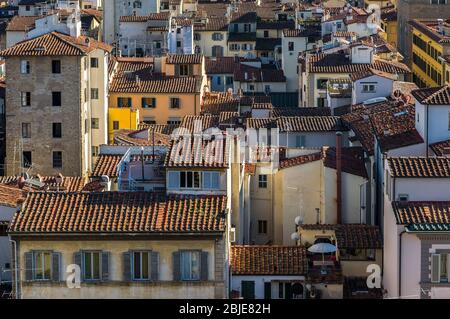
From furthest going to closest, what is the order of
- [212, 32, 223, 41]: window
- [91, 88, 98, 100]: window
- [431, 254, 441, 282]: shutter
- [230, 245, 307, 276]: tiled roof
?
[212, 32, 223, 41]: window < [91, 88, 98, 100]: window < [230, 245, 307, 276]: tiled roof < [431, 254, 441, 282]: shutter

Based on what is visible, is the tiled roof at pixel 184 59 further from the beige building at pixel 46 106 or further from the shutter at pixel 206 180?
the shutter at pixel 206 180

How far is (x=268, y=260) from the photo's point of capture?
29.3 meters

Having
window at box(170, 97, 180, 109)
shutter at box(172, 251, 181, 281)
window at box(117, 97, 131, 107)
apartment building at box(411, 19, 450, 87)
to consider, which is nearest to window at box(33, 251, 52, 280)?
shutter at box(172, 251, 181, 281)

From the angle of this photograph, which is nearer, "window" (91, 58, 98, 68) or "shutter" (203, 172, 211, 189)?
"shutter" (203, 172, 211, 189)

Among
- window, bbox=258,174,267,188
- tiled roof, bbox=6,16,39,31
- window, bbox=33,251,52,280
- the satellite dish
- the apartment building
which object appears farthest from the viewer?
tiled roof, bbox=6,16,39,31

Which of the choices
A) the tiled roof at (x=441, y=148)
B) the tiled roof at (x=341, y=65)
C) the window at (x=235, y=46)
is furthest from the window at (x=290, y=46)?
the tiled roof at (x=441, y=148)

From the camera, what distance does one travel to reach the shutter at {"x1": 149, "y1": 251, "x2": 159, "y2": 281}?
997 inches

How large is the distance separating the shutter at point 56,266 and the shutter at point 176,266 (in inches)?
85.6

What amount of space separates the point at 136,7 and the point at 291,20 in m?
10.2

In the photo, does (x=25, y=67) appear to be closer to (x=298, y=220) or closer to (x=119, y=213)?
(x=298, y=220)

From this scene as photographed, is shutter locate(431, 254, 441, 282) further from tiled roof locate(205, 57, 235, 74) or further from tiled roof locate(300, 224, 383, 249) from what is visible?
tiled roof locate(205, 57, 235, 74)

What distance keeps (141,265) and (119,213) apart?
1.21 m

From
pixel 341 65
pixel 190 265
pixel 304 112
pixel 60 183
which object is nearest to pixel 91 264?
pixel 190 265

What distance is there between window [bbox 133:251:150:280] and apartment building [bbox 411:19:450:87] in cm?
4141
